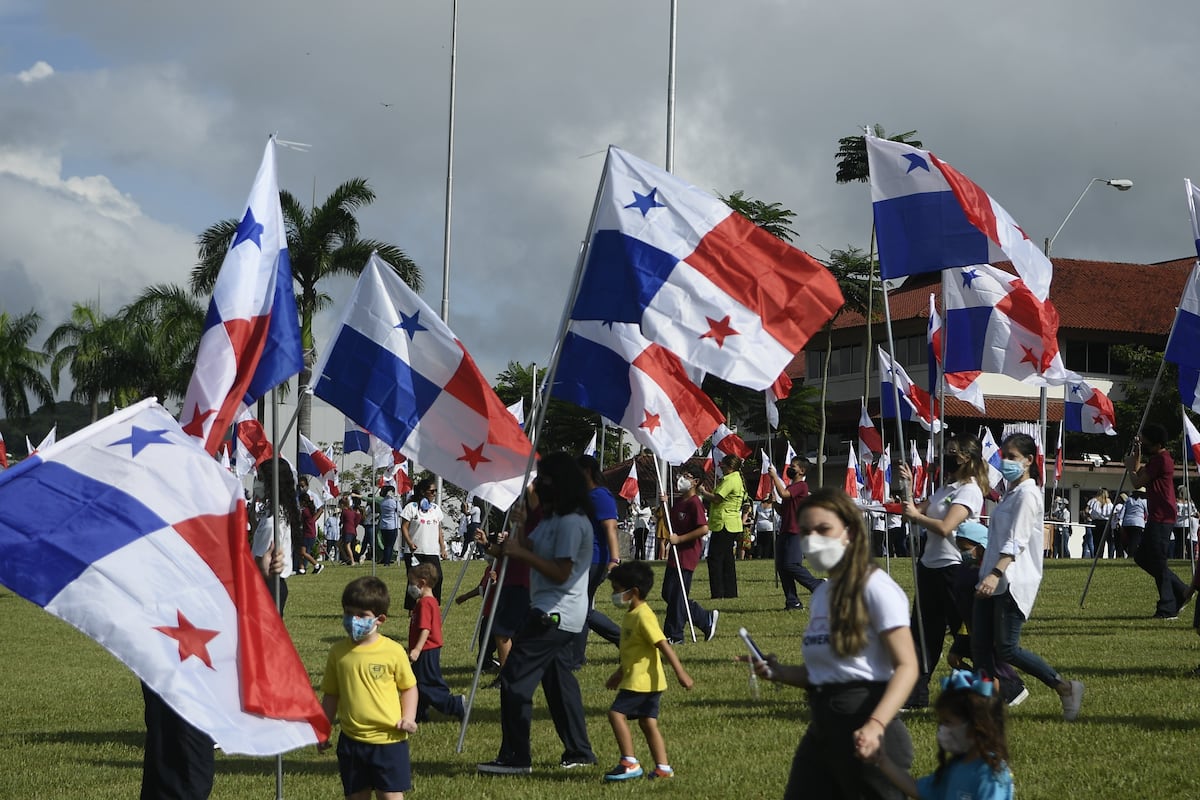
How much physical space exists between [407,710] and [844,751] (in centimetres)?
235

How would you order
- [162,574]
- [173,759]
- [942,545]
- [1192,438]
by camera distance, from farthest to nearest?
1. [1192,438]
2. [942,545]
3. [173,759]
4. [162,574]

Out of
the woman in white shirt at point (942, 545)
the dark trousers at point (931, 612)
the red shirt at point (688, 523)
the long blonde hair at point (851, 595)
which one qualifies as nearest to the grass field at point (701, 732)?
the dark trousers at point (931, 612)

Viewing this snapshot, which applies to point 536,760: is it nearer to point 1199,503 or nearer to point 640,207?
point 640,207

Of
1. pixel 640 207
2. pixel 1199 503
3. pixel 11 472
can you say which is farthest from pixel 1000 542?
pixel 1199 503

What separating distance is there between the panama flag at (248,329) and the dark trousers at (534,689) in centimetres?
204

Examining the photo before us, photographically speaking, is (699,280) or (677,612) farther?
(677,612)

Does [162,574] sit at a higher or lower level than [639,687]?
higher

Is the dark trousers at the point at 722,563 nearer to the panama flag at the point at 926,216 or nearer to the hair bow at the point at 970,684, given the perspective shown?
the panama flag at the point at 926,216

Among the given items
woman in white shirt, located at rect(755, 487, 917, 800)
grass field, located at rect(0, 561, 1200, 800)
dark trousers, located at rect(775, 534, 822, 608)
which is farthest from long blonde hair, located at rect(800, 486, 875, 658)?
dark trousers, located at rect(775, 534, 822, 608)

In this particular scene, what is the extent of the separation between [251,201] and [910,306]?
65.0 meters

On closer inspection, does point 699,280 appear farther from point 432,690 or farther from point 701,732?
point 432,690

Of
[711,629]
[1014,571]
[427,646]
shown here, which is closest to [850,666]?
[1014,571]

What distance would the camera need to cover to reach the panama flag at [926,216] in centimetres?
1133

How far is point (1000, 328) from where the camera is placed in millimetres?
14266
